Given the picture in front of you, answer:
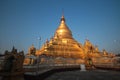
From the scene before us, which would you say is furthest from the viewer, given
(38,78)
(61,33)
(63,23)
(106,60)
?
(63,23)

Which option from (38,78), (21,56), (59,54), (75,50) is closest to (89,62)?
(38,78)

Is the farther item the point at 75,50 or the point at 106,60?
the point at 75,50

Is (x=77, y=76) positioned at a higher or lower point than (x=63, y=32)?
lower

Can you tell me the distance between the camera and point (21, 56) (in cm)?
A: 754

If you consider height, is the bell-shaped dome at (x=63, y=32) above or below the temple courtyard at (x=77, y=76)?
above

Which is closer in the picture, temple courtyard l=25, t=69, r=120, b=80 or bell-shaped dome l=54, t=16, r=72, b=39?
temple courtyard l=25, t=69, r=120, b=80

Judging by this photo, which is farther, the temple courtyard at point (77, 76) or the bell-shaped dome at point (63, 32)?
the bell-shaped dome at point (63, 32)

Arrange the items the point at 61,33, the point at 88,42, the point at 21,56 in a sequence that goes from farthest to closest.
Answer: the point at 61,33
the point at 88,42
the point at 21,56

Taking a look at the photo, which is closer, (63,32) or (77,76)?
(77,76)

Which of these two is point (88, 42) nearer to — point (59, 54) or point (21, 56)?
point (59, 54)

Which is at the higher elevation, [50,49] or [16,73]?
[50,49]

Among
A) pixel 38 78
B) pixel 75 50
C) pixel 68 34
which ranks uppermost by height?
pixel 68 34

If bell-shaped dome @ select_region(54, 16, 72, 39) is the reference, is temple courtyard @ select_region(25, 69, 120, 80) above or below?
below

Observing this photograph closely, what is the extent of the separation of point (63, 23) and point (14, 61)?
2050 inches
